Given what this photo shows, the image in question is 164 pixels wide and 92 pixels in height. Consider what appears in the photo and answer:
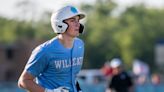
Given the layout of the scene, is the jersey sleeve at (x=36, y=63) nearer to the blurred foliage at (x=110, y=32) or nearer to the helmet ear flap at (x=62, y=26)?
the helmet ear flap at (x=62, y=26)

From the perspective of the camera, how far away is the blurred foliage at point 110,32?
91.8m

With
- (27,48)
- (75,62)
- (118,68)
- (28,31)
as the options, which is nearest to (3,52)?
(27,48)

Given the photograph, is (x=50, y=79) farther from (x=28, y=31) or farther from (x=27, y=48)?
(x=28, y=31)

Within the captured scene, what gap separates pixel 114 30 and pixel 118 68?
87.0 m

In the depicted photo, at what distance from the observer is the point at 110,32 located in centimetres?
10338

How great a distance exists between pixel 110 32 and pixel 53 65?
312ft

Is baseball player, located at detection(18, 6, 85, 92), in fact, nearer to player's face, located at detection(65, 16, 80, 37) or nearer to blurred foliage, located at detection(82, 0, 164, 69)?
player's face, located at detection(65, 16, 80, 37)

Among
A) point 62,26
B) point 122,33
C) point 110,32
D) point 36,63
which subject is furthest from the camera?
point 110,32

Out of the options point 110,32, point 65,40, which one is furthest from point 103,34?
point 65,40

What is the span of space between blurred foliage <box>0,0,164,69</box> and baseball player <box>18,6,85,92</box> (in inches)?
3120

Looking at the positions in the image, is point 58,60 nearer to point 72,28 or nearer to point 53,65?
point 53,65

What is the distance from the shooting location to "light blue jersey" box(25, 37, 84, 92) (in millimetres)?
8227

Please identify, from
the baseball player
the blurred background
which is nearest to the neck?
the baseball player

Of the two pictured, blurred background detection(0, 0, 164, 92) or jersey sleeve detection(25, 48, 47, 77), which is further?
blurred background detection(0, 0, 164, 92)
